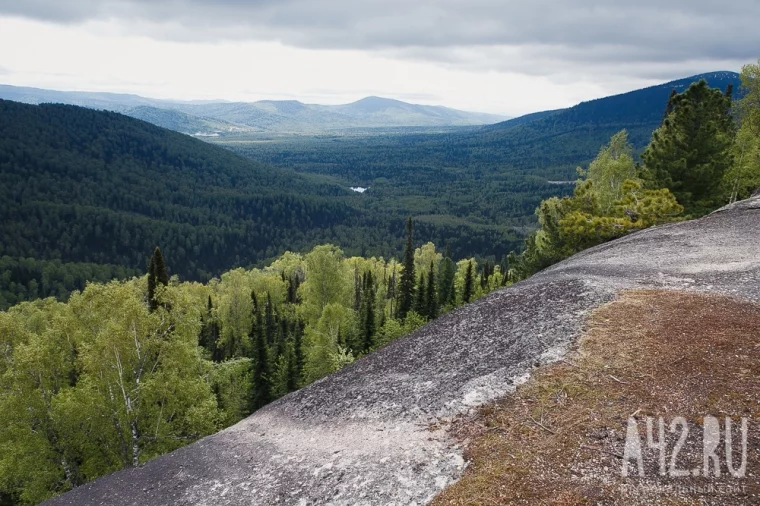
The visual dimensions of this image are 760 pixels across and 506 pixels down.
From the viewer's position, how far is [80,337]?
2900 centimetres

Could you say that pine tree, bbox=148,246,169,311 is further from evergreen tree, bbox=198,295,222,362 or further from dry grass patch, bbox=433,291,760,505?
evergreen tree, bbox=198,295,222,362

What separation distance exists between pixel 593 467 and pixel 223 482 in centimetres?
821

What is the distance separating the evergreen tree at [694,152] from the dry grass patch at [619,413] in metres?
27.9

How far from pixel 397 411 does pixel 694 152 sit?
36105 millimetres

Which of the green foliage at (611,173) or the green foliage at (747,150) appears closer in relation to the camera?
the green foliage at (747,150)

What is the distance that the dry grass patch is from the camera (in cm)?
809

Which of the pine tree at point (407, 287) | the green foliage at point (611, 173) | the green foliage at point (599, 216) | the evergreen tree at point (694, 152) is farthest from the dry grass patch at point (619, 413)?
the pine tree at point (407, 287)

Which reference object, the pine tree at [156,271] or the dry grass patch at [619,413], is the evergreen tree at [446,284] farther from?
the dry grass patch at [619,413]

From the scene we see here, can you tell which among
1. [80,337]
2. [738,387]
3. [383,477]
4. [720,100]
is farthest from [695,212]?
[80,337]

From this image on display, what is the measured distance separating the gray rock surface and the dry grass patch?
70 centimetres

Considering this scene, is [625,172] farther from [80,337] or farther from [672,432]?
[80,337]

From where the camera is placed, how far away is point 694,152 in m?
36.3

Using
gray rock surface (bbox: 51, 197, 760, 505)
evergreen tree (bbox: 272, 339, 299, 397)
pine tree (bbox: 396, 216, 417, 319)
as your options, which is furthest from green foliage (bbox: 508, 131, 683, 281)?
evergreen tree (bbox: 272, 339, 299, 397)

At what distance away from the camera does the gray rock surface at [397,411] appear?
10.1 meters
